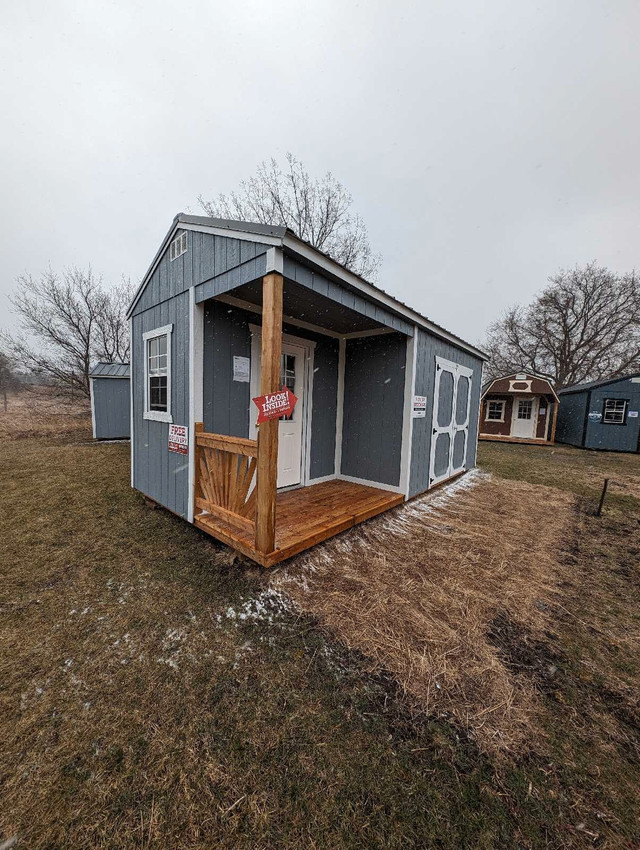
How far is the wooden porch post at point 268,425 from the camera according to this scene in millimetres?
2488

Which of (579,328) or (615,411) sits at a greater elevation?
(579,328)

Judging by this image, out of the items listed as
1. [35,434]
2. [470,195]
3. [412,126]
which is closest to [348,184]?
[412,126]

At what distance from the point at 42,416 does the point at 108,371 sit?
5.24m

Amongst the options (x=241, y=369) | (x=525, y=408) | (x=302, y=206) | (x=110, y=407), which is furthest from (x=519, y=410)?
(x=110, y=407)

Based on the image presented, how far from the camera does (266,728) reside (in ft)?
4.95

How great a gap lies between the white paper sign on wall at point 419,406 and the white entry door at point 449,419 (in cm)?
40

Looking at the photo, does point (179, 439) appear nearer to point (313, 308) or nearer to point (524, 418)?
point (313, 308)

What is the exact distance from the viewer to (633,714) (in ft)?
5.29

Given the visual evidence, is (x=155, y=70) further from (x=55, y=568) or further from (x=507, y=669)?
(x=507, y=669)

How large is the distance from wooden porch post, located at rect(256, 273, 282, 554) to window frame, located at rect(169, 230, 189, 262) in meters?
1.67

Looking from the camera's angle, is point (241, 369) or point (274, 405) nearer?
point (274, 405)

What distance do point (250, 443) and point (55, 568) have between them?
83.4 inches

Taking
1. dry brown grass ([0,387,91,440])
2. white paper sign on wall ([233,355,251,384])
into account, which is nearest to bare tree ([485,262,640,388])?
white paper sign on wall ([233,355,251,384])

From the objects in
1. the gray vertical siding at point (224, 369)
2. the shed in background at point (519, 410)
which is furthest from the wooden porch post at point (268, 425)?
the shed in background at point (519, 410)
